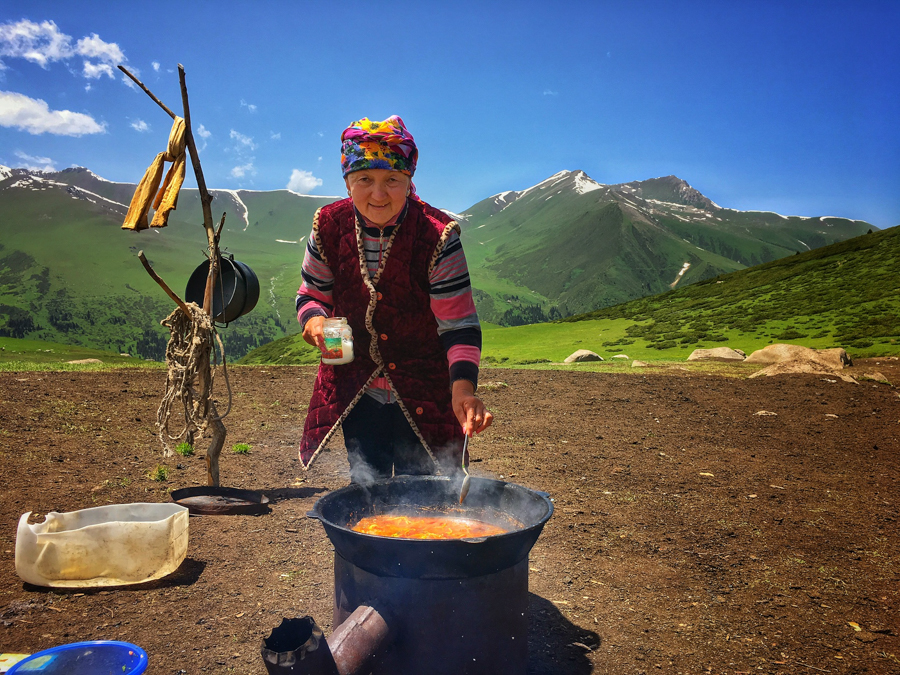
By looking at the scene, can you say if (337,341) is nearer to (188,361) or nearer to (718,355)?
(188,361)

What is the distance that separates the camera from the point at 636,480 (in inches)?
230

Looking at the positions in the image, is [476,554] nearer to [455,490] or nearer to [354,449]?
[455,490]

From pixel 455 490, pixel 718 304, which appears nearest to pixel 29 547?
pixel 455 490

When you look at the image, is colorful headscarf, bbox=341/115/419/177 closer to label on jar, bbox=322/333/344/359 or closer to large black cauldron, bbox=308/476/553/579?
label on jar, bbox=322/333/344/359

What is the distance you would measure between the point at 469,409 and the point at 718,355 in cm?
1788

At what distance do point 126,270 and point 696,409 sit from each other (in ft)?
489

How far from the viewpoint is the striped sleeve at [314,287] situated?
113 inches

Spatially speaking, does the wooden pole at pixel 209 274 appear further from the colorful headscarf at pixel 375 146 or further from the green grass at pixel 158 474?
the colorful headscarf at pixel 375 146

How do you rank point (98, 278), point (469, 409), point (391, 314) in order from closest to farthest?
point (469, 409) < point (391, 314) < point (98, 278)

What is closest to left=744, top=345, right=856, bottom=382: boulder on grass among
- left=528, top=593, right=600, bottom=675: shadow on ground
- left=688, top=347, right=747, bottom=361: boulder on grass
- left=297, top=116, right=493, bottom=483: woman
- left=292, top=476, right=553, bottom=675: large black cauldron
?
left=688, top=347, right=747, bottom=361: boulder on grass

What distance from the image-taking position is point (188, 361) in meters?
4.69

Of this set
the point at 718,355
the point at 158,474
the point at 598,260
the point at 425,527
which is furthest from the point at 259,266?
the point at 425,527

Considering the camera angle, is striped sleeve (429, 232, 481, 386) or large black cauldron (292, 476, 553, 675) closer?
large black cauldron (292, 476, 553, 675)

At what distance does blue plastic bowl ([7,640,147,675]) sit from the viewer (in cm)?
203
